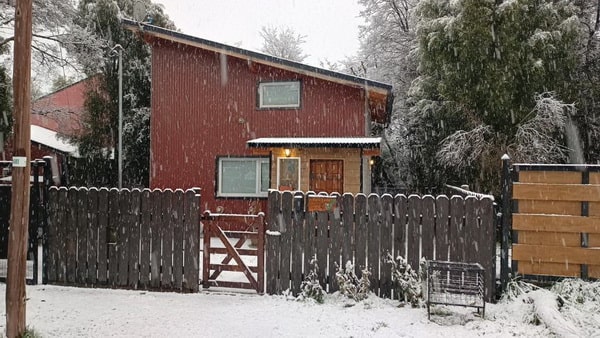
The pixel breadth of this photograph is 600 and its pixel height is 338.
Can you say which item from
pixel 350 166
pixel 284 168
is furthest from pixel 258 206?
pixel 350 166

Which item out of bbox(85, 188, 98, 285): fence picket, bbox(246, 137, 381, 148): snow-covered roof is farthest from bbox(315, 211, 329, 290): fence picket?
bbox(246, 137, 381, 148): snow-covered roof

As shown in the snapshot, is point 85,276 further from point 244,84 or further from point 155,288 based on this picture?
point 244,84

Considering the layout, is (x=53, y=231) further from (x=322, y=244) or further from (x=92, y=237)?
(x=322, y=244)

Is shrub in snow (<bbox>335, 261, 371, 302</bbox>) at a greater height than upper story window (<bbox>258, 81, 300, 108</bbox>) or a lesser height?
lesser

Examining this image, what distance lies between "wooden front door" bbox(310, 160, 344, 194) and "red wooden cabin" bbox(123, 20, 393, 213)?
3 centimetres

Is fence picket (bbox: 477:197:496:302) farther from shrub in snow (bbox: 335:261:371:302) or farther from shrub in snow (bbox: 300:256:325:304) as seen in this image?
shrub in snow (bbox: 300:256:325:304)

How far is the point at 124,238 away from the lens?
673 cm

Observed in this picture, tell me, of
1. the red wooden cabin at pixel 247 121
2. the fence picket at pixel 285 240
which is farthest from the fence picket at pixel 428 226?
the red wooden cabin at pixel 247 121

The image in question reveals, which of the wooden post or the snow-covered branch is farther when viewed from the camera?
the snow-covered branch

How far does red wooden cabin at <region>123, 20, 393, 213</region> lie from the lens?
43.7ft

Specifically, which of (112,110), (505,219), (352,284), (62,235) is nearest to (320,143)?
(352,284)

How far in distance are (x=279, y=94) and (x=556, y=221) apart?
9.76m

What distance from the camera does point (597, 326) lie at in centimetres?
499

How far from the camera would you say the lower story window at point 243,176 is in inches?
552
